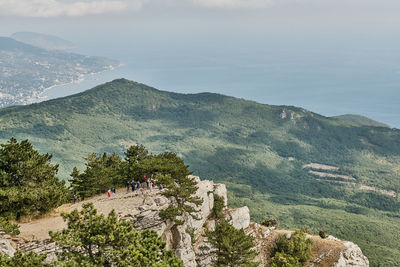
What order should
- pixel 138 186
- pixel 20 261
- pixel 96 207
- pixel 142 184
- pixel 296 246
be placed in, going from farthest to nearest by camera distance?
pixel 296 246
pixel 142 184
pixel 138 186
pixel 96 207
pixel 20 261

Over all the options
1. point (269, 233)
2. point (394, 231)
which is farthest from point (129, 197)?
point (394, 231)

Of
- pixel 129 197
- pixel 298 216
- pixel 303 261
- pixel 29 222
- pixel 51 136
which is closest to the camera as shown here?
pixel 29 222

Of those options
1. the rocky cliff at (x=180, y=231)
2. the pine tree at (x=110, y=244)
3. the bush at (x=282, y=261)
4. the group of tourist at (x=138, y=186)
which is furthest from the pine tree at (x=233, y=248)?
the pine tree at (x=110, y=244)

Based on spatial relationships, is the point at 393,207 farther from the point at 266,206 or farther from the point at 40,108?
the point at 40,108

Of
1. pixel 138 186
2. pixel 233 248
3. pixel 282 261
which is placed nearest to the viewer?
pixel 233 248

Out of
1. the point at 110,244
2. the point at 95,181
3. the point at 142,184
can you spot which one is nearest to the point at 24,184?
the point at 95,181

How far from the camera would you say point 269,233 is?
45031 mm

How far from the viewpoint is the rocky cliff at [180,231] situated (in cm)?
2647

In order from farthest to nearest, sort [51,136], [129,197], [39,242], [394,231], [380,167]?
[380,167] < [51,136] < [394,231] < [129,197] < [39,242]

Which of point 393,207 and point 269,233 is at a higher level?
point 269,233

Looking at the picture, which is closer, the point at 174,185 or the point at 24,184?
the point at 24,184

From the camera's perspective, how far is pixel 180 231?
1410 inches

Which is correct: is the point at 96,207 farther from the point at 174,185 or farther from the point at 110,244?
the point at 110,244

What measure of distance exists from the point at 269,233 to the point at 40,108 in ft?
601
